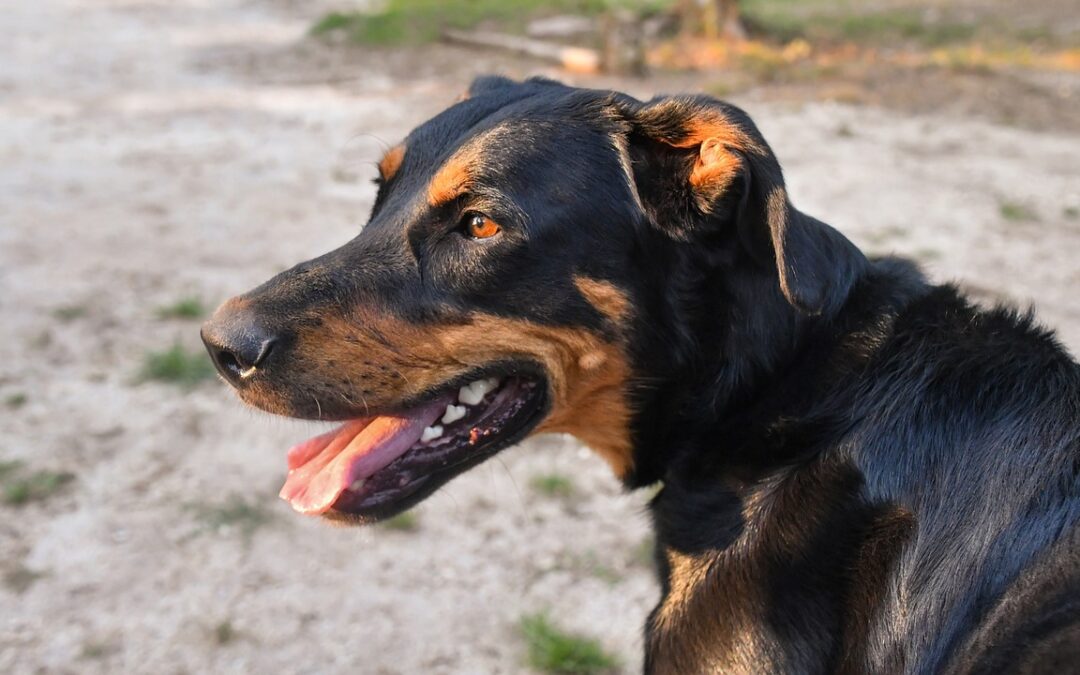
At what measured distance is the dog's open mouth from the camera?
2895 millimetres

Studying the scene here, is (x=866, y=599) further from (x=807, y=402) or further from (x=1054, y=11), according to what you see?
(x=1054, y=11)

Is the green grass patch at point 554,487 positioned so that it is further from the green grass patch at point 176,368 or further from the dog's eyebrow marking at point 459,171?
the dog's eyebrow marking at point 459,171

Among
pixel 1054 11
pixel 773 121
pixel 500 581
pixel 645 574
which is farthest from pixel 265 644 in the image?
pixel 1054 11

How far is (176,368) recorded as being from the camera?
217 inches

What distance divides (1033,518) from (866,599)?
1.45ft

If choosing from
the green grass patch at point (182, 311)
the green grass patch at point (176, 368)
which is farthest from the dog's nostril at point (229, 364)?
the green grass patch at point (182, 311)

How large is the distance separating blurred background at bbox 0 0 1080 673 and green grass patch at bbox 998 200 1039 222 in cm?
3

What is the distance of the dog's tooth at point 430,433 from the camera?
293cm

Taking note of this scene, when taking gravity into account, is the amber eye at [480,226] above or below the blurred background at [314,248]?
above

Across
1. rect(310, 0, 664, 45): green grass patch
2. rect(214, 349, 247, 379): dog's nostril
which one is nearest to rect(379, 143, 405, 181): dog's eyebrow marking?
rect(214, 349, 247, 379): dog's nostril

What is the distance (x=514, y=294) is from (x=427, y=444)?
536mm

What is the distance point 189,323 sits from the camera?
241 inches

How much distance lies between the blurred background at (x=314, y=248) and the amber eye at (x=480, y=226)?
109cm

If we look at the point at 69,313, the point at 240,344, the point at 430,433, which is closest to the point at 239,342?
the point at 240,344
